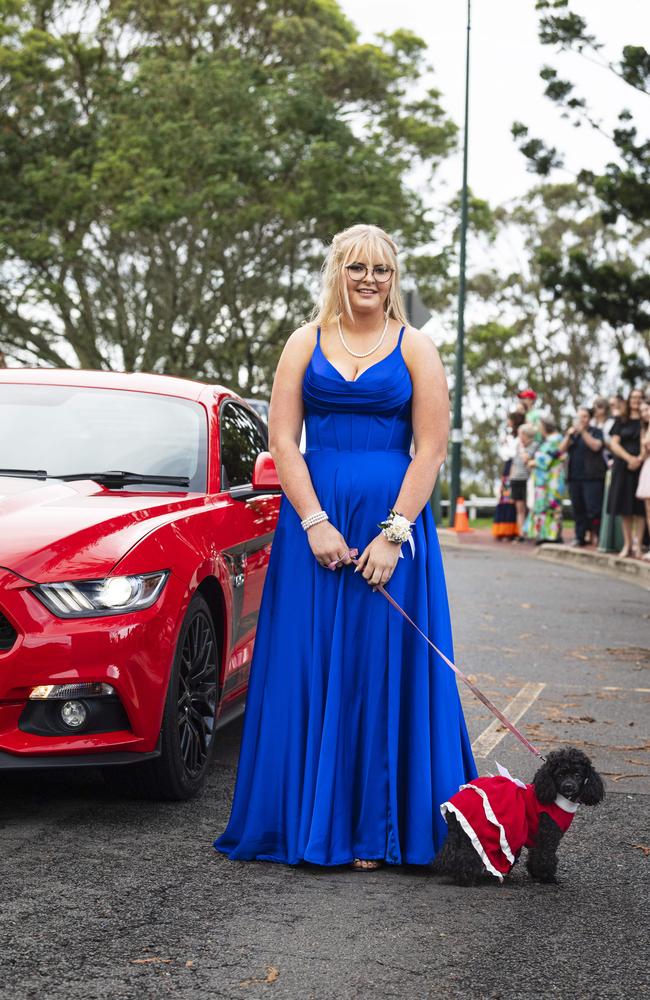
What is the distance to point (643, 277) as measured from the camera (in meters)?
21.0

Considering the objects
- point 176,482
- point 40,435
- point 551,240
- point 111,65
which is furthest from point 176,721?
point 551,240

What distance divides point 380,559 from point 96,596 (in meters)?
0.97

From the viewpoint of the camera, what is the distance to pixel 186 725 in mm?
5113

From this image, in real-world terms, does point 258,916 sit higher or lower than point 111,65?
lower

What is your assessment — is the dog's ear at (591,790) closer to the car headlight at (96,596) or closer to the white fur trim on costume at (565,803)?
the white fur trim on costume at (565,803)

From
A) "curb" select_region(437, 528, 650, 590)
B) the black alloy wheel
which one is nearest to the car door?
the black alloy wheel

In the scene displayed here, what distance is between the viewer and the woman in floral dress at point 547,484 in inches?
767

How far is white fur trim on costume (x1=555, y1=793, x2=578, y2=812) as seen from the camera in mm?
4113

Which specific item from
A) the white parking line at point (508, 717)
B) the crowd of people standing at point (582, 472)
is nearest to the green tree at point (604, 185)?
the crowd of people standing at point (582, 472)

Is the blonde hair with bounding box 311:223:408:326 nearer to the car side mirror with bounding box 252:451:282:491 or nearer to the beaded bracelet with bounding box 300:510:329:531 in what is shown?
the beaded bracelet with bounding box 300:510:329:531

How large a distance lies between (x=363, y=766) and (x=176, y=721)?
851mm

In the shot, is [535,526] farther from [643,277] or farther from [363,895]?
[363,895]

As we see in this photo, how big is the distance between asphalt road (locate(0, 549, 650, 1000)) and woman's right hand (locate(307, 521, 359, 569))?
98 centimetres

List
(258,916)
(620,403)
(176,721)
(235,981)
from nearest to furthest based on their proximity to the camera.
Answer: (235,981)
(258,916)
(176,721)
(620,403)
